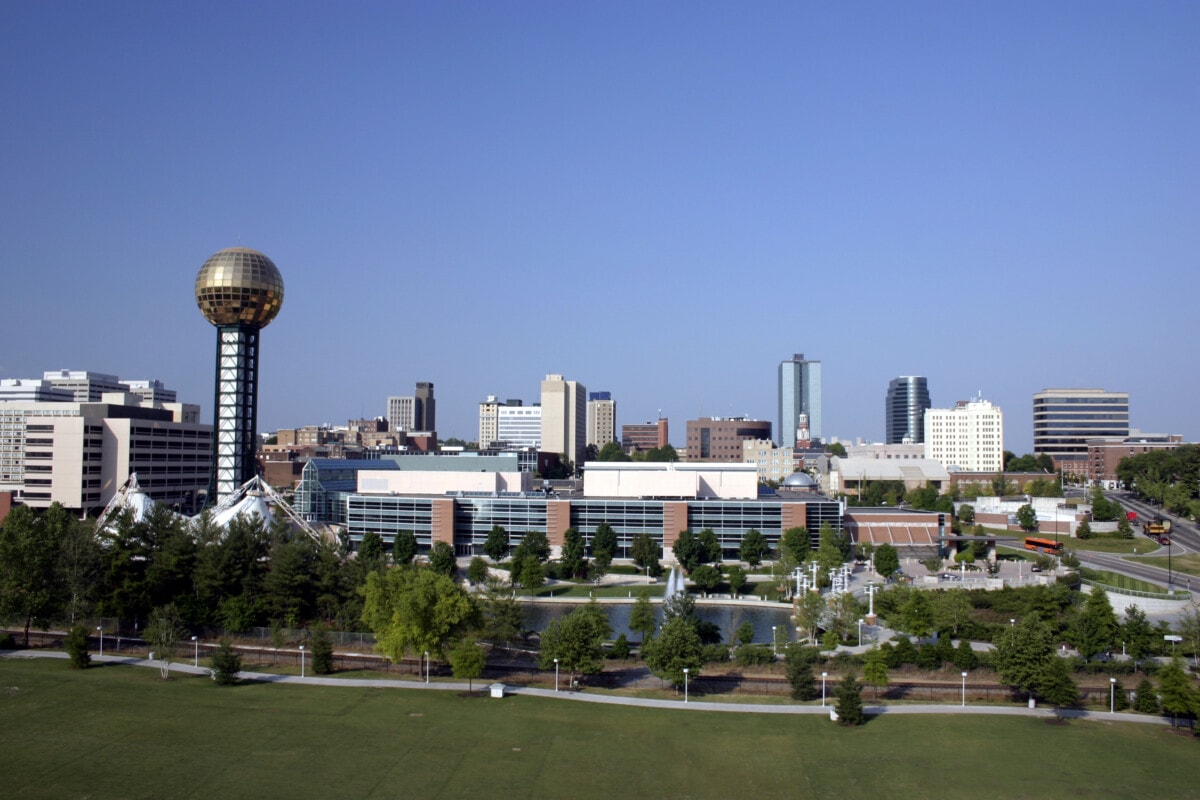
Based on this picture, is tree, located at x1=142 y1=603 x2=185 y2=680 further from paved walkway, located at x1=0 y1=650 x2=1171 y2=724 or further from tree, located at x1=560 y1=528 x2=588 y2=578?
tree, located at x1=560 y1=528 x2=588 y2=578

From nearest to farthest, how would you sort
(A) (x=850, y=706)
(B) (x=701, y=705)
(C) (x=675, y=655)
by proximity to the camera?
(A) (x=850, y=706) < (B) (x=701, y=705) < (C) (x=675, y=655)

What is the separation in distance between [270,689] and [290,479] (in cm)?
9399

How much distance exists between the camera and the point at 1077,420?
156125mm

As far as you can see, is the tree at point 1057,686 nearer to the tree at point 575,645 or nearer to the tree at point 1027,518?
the tree at point 575,645

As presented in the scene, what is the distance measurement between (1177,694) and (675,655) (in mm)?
16739

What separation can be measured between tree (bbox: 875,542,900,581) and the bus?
16.2 m

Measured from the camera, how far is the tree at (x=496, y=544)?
76.2 metres

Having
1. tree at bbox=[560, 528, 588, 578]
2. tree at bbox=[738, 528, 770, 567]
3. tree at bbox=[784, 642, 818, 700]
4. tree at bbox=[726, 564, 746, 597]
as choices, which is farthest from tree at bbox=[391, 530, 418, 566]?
tree at bbox=[784, 642, 818, 700]

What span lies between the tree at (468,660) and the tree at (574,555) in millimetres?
33302

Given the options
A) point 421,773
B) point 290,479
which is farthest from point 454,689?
A: point 290,479

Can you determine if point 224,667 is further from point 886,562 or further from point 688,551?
point 886,562

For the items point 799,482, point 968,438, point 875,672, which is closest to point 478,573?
point 875,672

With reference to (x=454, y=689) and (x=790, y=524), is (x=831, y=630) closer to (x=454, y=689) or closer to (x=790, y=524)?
(x=454, y=689)

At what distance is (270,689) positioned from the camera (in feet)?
118
